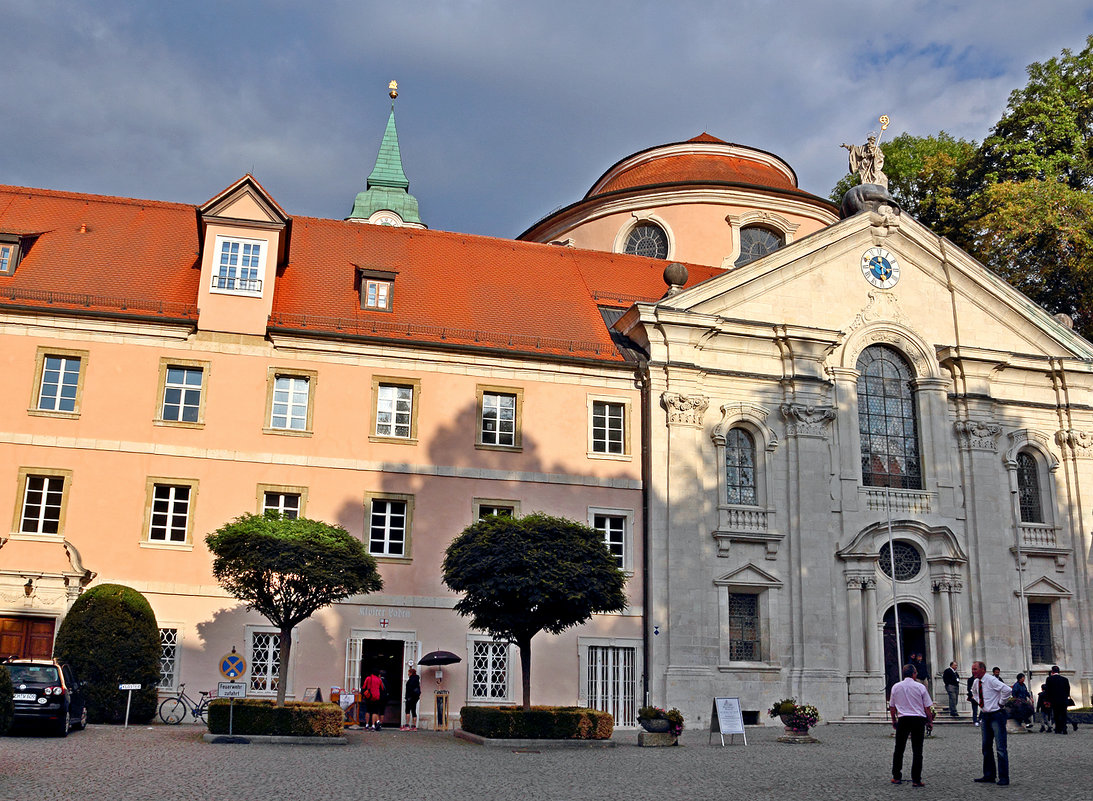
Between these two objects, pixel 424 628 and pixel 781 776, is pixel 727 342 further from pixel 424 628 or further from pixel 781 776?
pixel 781 776

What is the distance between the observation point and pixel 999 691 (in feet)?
54.5

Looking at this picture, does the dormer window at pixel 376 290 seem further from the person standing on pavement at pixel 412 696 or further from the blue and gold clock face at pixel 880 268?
the blue and gold clock face at pixel 880 268

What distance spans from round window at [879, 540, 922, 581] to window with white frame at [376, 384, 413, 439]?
14.8 meters

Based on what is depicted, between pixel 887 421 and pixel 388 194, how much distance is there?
51.5 metres

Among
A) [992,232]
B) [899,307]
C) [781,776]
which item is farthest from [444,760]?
[992,232]

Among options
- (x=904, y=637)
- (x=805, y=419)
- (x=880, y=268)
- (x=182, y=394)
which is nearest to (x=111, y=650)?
(x=182, y=394)

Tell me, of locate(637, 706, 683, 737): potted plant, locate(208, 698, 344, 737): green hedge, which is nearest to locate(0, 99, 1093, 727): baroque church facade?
locate(637, 706, 683, 737): potted plant

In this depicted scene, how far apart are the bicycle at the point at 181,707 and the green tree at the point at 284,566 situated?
4409 millimetres

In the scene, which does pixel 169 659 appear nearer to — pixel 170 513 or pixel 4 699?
pixel 170 513

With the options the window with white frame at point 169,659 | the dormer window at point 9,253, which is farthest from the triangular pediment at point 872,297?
the dormer window at point 9,253

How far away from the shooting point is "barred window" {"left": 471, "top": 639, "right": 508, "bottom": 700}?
28719mm

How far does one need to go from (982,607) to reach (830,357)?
8.94m

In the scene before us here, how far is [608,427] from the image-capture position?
3172 centimetres

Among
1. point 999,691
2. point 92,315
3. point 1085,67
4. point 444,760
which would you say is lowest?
point 444,760
